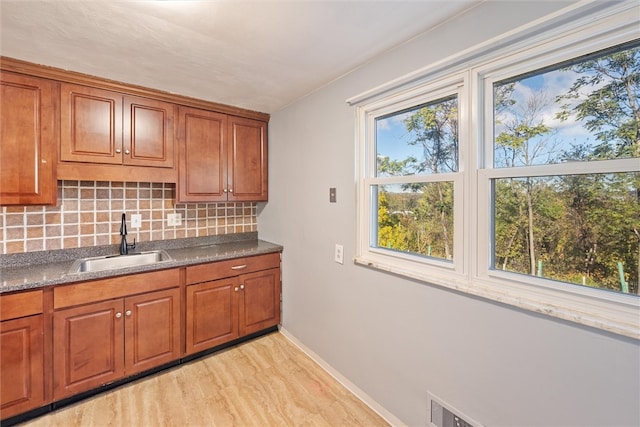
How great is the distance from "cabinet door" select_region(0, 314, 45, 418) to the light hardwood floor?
0.53ft

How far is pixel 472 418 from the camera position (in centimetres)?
130

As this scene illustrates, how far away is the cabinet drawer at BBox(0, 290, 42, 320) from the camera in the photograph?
1548 millimetres

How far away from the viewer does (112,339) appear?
189 cm

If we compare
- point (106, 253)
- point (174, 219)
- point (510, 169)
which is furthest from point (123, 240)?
point (510, 169)

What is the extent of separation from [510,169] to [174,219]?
8.58 feet

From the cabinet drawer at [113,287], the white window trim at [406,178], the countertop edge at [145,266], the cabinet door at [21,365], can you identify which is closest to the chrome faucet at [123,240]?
the countertop edge at [145,266]

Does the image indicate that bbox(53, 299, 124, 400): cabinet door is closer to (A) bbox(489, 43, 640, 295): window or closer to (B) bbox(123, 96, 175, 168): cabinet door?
(B) bbox(123, 96, 175, 168): cabinet door

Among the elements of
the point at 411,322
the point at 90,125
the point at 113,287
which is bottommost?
the point at 411,322

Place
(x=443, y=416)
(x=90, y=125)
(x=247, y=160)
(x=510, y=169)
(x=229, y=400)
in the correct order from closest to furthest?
(x=510, y=169), (x=443, y=416), (x=229, y=400), (x=90, y=125), (x=247, y=160)

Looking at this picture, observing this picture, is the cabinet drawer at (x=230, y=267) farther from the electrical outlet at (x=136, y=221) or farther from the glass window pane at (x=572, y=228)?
the glass window pane at (x=572, y=228)

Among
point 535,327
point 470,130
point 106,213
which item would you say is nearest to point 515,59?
point 470,130

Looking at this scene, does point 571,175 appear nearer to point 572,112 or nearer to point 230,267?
point 572,112

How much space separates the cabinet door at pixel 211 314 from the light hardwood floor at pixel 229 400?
176 mm

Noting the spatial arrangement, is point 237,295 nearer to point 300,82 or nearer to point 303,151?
point 303,151
